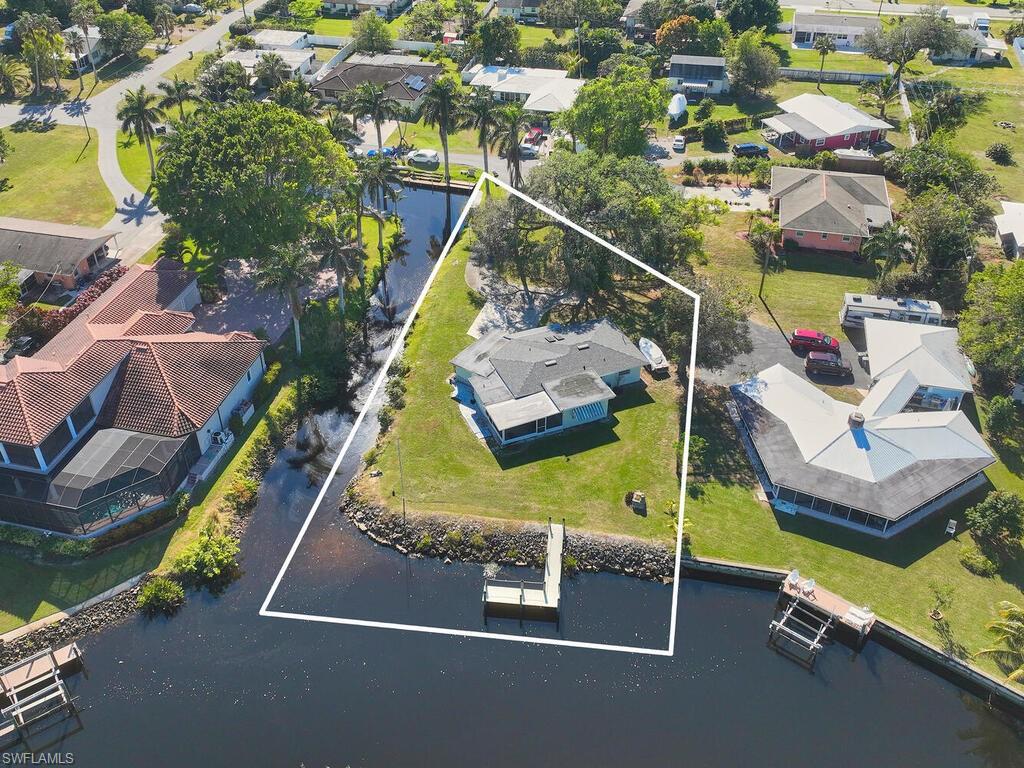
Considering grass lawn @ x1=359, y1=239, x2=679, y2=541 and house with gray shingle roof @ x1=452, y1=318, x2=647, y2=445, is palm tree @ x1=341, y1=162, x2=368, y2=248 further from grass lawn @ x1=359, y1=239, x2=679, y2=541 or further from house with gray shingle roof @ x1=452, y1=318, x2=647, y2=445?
grass lawn @ x1=359, y1=239, x2=679, y2=541

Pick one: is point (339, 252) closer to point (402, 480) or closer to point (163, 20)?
point (402, 480)

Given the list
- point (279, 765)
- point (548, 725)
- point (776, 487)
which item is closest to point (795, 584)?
point (776, 487)

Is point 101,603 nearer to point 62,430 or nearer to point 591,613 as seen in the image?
point 62,430

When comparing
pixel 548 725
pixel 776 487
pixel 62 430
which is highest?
pixel 62 430

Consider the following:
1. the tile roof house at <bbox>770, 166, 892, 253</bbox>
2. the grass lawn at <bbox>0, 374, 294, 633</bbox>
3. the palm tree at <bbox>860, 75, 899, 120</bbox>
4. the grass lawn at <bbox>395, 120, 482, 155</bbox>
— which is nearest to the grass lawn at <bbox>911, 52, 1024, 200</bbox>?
the palm tree at <bbox>860, 75, 899, 120</bbox>

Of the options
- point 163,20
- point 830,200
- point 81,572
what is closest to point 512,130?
point 830,200

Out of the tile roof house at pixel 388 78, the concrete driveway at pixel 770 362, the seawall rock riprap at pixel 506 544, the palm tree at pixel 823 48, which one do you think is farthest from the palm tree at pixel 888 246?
the tile roof house at pixel 388 78
